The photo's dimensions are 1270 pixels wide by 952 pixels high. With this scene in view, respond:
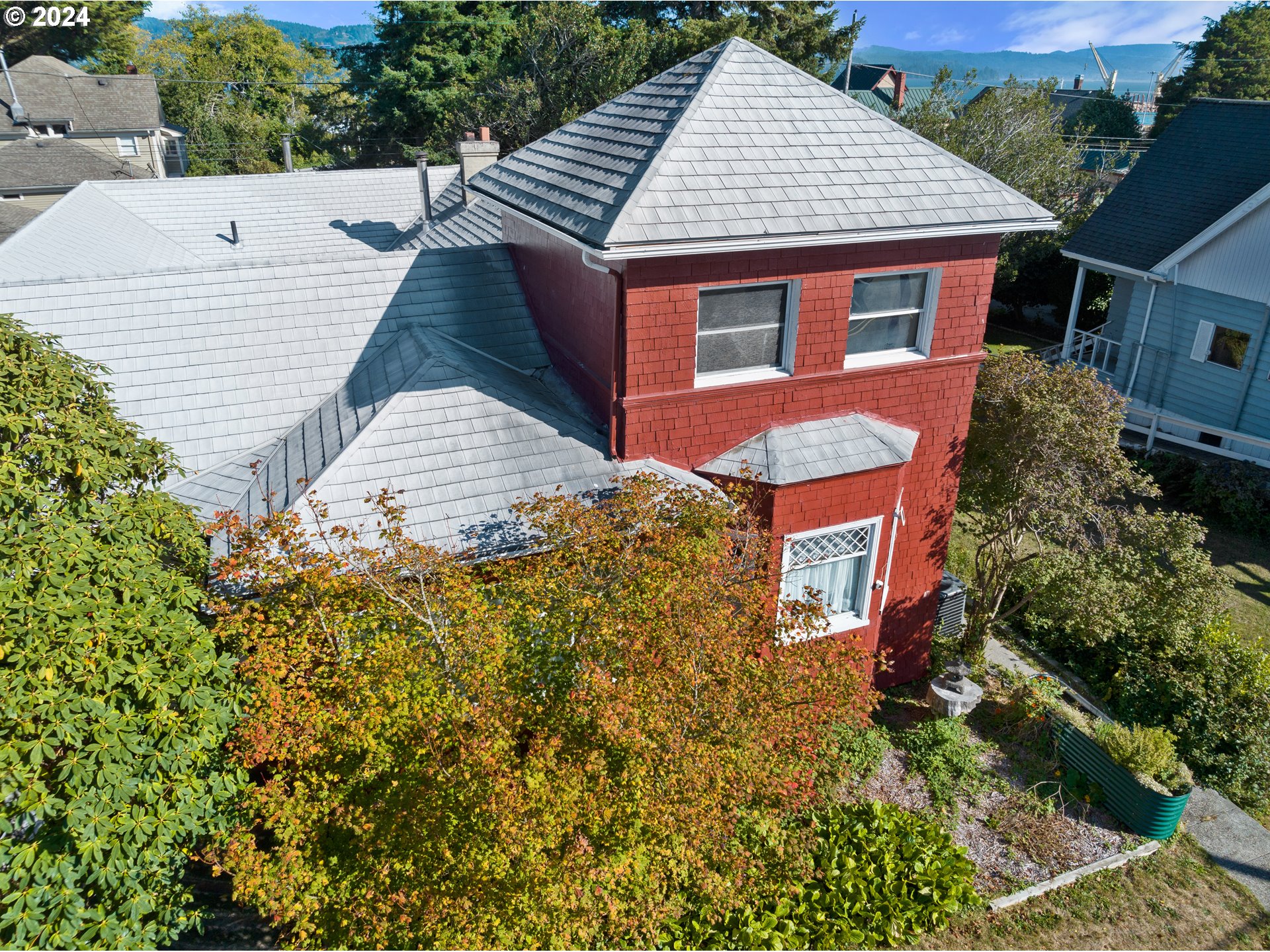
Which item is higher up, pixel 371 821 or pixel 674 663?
pixel 674 663

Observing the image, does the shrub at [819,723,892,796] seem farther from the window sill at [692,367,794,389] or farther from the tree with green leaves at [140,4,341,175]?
the tree with green leaves at [140,4,341,175]

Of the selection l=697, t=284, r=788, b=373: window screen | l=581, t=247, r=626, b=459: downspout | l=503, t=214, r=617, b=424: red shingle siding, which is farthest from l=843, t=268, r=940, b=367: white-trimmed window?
l=503, t=214, r=617, b=424: red shingle siding

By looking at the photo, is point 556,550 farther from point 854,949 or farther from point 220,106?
point 220,106

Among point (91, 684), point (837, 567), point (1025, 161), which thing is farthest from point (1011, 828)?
point (1025, 161)

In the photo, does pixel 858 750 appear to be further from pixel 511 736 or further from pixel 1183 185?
pixel 1183 185

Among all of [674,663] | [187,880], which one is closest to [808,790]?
[674,663]

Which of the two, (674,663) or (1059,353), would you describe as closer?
(674,663)

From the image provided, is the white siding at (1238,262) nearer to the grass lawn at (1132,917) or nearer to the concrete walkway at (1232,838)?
the concrete walkway at (1232,838)
